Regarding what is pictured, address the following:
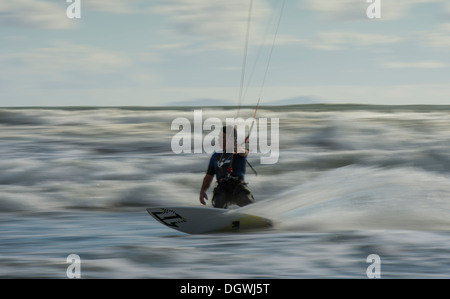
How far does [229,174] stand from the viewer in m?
10.4

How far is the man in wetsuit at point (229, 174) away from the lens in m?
10.3

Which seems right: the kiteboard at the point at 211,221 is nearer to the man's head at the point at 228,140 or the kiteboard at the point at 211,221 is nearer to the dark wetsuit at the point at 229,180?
the dark wetsuit at the point at 229,180

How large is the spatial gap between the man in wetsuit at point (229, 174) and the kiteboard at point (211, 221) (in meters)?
0.28

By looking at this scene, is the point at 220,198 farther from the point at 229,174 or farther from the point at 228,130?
the point at 228,130

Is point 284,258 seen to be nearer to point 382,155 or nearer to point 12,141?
point 382,155

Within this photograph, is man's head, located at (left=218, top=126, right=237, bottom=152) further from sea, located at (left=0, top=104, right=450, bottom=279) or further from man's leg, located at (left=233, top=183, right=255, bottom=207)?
sea, located at (left=0, top=104, right=450, bottom=279)

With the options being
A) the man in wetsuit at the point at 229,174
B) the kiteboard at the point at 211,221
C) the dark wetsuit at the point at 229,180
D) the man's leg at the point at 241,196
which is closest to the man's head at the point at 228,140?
the man in wetsuit at the point at 229,174

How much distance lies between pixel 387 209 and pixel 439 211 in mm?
732

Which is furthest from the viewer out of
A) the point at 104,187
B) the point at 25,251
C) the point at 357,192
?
the point at 104,187

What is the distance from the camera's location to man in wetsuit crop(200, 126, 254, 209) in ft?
33.9

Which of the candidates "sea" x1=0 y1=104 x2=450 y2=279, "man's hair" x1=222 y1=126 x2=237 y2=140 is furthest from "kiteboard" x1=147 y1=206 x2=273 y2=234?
"man's hair" x1=222 y1=126 x2=237 y2=140

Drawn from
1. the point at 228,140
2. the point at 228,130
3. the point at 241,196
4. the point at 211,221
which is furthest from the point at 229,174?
the point at 211,221

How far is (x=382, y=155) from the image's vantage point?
69.6 feet
